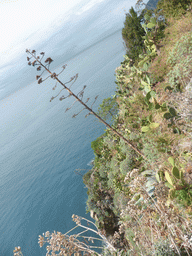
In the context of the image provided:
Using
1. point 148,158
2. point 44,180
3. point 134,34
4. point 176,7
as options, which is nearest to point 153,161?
point 148,158

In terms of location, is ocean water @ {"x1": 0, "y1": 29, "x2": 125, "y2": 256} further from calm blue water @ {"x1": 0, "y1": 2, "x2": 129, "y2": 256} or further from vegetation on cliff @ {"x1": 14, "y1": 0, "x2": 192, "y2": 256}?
vegetation on cliff @ {"x1": 14, "y1": 0, "x2": 192, "y2": 256}

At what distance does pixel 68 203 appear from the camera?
56.7 ft

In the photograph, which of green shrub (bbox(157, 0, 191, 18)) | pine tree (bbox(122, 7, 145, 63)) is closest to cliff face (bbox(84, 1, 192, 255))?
green shrub (bbox(157, 0, 191, 18))

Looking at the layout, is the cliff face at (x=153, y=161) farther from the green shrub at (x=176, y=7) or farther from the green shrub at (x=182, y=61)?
the green shrub at (x=176, y=7)

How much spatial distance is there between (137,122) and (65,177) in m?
16.0

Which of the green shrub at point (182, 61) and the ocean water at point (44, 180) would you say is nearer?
the green shrub at point (182, 61)

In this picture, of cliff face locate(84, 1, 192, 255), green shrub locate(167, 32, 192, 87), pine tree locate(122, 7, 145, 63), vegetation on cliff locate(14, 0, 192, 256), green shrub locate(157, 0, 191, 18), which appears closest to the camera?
vegetation on cliff locate(14, 0, 192, 256)

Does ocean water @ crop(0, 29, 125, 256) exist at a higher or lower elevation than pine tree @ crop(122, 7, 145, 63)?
lower

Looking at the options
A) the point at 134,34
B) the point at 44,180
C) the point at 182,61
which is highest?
the point at 134,34

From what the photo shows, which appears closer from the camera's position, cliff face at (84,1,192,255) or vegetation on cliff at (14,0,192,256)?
vegetation on cliff at (14,0,192,256)

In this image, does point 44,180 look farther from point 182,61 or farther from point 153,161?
point 182,61

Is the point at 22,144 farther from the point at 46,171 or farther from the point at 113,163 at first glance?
the point at 113,163

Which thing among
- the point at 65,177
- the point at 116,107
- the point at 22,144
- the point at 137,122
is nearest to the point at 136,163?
the point at 137,122

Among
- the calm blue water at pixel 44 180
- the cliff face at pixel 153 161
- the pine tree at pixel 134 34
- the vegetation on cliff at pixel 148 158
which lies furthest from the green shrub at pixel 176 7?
the calm blue water at pixel 44 180
